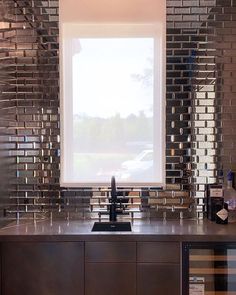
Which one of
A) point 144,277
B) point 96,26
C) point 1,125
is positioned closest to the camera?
point 144,277

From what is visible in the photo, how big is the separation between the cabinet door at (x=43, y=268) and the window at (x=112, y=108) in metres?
0.57

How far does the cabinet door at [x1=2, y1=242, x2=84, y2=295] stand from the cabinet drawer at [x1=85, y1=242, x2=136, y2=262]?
0.17 ft

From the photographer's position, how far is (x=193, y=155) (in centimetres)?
262

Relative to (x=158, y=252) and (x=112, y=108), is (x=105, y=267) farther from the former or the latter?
(x=112, y=108)

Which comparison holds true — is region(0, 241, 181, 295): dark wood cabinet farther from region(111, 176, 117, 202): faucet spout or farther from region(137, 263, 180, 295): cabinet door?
region(111, 176, 117, 202): faucet spout

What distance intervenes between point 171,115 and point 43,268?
1.37 meters

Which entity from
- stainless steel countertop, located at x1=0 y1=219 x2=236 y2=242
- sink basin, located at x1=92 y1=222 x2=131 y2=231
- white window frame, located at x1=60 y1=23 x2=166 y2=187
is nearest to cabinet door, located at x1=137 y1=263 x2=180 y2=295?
stainless steel countertop, located at x1=0 y1=219 x2=236 y2=242

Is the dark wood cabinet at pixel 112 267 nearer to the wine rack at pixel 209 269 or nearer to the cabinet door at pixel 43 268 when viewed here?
the cabinet door at pixel 43 268

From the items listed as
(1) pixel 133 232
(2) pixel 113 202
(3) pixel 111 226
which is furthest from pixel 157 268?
(2) pixel 113 202

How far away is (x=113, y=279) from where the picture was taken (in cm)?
215

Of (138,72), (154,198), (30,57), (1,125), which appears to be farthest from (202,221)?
(30,57)

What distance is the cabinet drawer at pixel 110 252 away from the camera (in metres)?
2.14

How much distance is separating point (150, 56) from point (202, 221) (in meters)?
1.25

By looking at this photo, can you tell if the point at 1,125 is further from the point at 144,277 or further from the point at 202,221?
the point at 202,221
